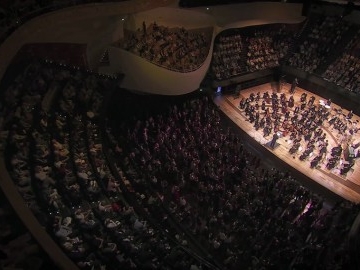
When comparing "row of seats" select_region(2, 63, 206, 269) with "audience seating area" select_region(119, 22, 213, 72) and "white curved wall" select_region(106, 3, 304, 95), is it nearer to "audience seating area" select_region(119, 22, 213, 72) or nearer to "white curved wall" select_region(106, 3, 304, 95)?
"white curved wall" select_region(106, 3, 304, 95)

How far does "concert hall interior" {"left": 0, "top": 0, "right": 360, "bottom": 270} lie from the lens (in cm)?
762

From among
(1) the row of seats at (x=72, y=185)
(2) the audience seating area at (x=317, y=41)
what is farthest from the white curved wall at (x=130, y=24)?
(2) the audience seating area at (x=317, y=41)

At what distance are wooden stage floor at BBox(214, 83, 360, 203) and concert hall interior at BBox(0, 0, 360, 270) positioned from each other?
0.07 m

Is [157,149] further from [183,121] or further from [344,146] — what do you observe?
[344,146]

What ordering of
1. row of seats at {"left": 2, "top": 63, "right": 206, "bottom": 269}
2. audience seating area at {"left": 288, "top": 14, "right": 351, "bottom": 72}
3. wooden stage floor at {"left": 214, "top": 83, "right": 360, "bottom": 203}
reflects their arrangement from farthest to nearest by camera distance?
audience seating area at {"left": 288, "top": 14, "right": 351, "bottom": 72} < wooden stage floor at {"left": 214, "top": 83, "right": 360, "bottom": 203} < row of seats at {"left": 2, "top": 63, "right": 206, "bottom": 269}

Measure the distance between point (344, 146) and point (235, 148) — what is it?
16.2 ft

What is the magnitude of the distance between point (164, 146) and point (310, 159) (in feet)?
18.9

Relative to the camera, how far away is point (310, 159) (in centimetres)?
1367

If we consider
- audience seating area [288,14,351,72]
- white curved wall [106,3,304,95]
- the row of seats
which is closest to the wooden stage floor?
white curved wall [106,3,304,95]

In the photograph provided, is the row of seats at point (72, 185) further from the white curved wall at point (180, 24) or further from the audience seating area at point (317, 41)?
the audience seating area at point (317, 41)

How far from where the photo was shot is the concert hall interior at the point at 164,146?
7621 millimetres

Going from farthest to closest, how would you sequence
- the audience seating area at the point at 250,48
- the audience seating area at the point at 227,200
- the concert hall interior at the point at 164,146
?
the audience seating area at the point at 250,48
the audience seating area at the point at 227,200
the concert hall interior at the point at 164,146

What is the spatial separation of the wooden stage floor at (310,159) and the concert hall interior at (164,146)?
0.07 meters

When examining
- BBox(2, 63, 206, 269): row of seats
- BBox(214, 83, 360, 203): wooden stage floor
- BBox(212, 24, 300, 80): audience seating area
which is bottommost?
BBox(214, 83, 360, 203): wooden stage floor
